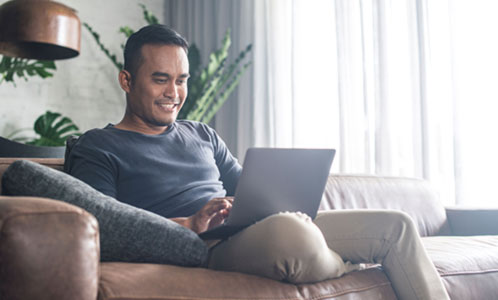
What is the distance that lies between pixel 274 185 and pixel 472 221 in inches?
51.8

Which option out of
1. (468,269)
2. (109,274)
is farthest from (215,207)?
(468,269)

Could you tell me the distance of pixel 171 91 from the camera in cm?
169

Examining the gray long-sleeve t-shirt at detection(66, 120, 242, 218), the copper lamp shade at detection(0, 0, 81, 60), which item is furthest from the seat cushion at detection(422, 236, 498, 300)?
the copper lamp shade at detection(0, 0, 81, 60)

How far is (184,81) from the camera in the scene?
1.74m

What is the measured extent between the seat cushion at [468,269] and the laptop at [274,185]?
457 mm

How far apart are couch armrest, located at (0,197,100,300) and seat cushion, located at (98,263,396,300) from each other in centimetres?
6

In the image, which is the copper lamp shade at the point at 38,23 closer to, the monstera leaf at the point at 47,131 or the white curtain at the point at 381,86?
the monstera leaf at the point at 47,131

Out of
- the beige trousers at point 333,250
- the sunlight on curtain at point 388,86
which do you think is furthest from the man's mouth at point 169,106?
the sunlight on curtain at point 388,86

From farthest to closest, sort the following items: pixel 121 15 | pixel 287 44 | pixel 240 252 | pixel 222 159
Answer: pixel 121 15, pixel 287 44, pixel 222 159, pixel 240 252

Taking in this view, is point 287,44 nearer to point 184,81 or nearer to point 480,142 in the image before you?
point 480,142

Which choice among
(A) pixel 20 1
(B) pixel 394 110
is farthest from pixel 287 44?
(A) pixel 20 1

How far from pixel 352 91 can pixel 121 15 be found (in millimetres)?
2055

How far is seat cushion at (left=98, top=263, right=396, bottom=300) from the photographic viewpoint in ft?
3.10

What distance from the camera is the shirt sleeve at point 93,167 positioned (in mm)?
1413
